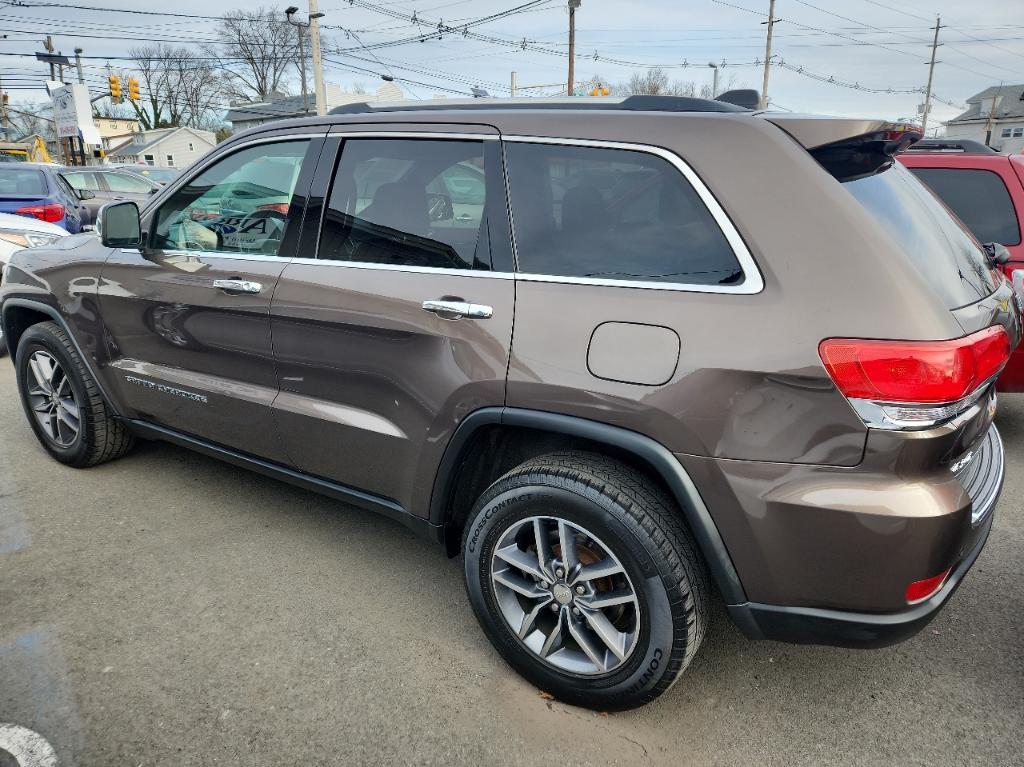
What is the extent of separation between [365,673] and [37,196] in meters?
10.00

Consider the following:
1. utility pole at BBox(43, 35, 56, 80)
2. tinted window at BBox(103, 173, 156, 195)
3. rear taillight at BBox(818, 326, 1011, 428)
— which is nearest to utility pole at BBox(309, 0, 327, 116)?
tinted window at BBox(103, 173, 156, 195)

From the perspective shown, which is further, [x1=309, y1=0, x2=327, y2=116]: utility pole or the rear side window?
[x1=309, y1=0, x2=327, y2=116]: utility pole

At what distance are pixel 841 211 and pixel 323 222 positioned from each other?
6.01ft

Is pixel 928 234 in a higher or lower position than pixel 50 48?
lower

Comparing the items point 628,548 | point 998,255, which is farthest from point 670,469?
point 998,255

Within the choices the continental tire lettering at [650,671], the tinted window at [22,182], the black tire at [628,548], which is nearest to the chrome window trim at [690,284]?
the black tire at [628,548]

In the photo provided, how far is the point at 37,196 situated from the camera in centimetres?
981

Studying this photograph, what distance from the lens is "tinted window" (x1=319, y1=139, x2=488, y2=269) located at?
247 cm

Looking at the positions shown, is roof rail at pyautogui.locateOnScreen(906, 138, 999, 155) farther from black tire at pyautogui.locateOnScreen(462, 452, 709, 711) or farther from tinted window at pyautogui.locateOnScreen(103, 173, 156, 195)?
tinted window at pyautogui.locateOnScreen(103, 173, 156, 195)

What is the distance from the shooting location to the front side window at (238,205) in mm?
2975

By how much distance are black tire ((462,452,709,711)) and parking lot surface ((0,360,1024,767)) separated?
15cm

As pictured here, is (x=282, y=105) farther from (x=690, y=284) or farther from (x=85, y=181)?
(x=690, y=284)

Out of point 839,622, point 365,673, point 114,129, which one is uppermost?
point 114,129

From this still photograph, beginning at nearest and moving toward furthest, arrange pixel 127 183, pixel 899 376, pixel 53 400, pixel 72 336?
pixel 899 376, pixel 72 336, pixel 53 400, pixel 127 183
